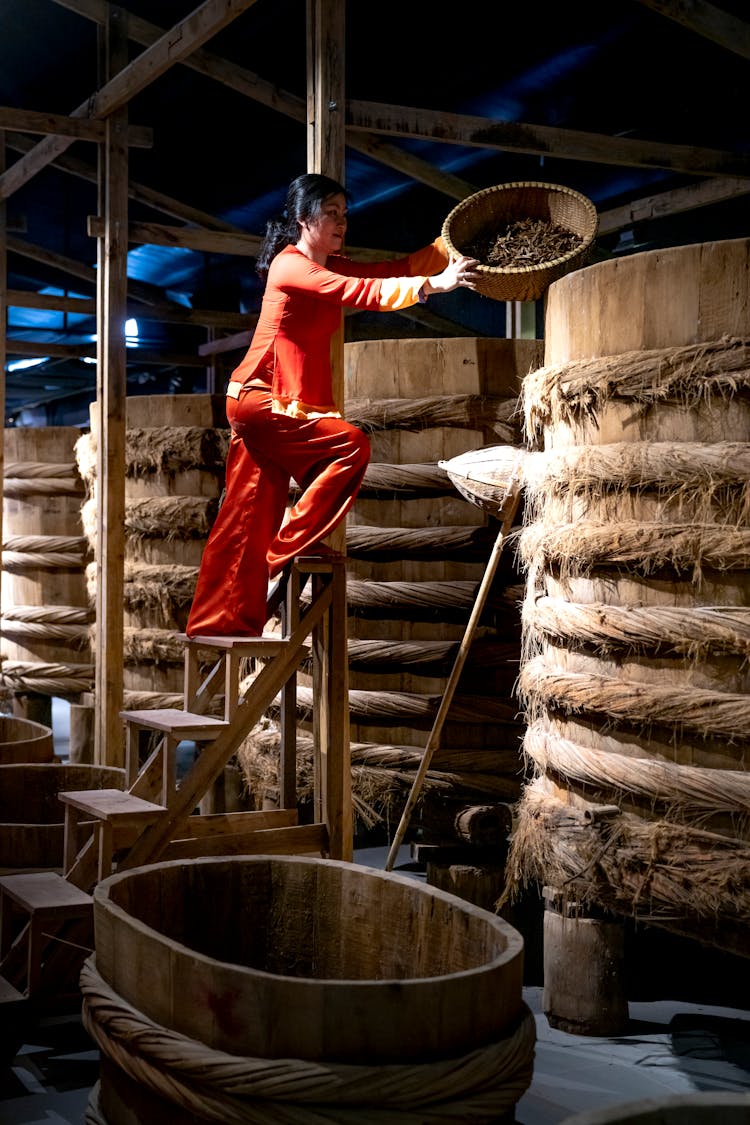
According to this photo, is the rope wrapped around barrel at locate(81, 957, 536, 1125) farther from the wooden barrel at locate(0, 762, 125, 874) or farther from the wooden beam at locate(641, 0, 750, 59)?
the wooden beam at locate(641, 0, 750, 59)

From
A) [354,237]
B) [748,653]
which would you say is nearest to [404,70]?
[354,237]

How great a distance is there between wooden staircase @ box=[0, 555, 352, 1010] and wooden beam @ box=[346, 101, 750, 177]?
1696 mm

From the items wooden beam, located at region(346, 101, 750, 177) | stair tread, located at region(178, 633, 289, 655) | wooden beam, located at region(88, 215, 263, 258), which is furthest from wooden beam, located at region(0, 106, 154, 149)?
stair tread, located at region(178, 633, 289, 655)

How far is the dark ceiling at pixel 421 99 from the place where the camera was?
20.6 feet

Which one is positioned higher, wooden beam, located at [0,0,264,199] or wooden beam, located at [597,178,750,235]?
wooden beam, located at [0,0,264,199]

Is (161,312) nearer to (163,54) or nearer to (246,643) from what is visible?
(163,54)

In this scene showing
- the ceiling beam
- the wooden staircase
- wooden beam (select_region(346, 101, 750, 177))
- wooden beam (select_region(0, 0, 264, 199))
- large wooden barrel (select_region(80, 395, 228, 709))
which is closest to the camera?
the wooden staircase

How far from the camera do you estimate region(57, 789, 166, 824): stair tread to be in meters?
3.45

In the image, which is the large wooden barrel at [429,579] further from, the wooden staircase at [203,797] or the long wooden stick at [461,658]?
the wooden staircase at [203,797]

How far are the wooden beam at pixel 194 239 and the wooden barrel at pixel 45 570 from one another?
62.2 inches

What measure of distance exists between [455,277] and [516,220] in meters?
0.51

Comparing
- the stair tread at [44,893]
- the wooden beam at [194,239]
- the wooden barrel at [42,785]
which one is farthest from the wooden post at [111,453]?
the stair tread at [44,893]

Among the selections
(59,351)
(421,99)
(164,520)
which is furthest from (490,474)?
(59,351)

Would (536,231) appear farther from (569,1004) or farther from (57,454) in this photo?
(57,454)
